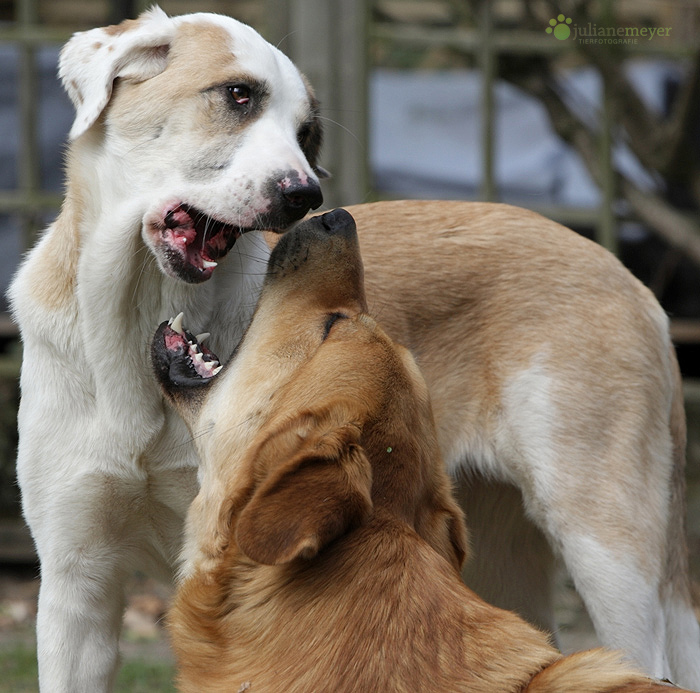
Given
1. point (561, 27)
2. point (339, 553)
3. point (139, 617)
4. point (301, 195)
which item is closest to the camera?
point (339, 553)

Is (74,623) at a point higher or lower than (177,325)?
lower

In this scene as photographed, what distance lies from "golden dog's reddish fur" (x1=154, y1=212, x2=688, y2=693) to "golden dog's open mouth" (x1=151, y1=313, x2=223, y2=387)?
26 centimetres

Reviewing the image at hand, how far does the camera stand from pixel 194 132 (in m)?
3.04

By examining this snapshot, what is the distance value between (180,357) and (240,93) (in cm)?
78

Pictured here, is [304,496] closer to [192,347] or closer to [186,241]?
[192,347]

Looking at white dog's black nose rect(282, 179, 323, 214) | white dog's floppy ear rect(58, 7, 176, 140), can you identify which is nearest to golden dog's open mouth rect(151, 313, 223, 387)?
white dog's black nose rect(282, 179, 323, 214)

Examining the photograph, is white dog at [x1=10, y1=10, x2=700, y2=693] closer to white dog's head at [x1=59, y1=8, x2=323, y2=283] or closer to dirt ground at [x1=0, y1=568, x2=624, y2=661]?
white dog's head at [x1=59, y1=8, x2=323, y2=283]

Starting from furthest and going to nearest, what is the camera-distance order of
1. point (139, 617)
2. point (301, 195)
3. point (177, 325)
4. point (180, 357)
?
point (139, 617)
point (177, 325)
point (180, 357)
point (301, 195)

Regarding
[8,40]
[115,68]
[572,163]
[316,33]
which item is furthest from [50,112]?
[115,68]

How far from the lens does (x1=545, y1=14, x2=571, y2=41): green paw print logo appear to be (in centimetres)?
642

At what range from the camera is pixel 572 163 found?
7.54 meters

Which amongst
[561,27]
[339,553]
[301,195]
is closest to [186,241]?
[301,195]

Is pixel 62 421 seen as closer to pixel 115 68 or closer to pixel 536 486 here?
pixel 115 68

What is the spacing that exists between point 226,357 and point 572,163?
4.93 meters
